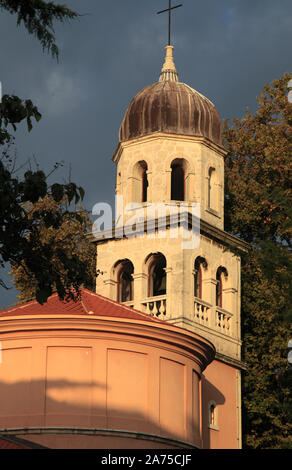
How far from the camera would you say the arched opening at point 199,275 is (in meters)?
36.1

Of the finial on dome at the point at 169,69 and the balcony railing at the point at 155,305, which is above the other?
the finial on dome at the point at 169,69

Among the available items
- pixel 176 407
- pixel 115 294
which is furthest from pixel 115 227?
pixel 176 407

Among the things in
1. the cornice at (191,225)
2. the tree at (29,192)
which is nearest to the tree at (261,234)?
the cornice at (191,225)

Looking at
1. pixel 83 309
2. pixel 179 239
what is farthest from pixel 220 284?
pixel 83 309

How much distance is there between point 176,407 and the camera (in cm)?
2936

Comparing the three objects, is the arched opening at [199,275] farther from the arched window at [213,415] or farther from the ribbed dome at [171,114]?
the ribbed dome at [171,114]

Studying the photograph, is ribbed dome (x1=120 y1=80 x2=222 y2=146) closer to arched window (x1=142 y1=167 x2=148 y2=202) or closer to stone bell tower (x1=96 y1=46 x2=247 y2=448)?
stone bell tower (x1=96 y1=46 x2=247 y2=448)

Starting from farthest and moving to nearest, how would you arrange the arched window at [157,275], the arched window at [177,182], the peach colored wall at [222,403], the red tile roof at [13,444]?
1. the arched window at [177,182]
2. the arched window at [157,275]
3. the peach colored wall at [222,403]
4. the red tile roof at [13,444]

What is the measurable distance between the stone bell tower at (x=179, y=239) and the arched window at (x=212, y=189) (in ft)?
0.12

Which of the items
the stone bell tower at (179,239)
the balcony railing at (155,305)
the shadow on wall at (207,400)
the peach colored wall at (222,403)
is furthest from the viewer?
the stone bell tower at (179,239)

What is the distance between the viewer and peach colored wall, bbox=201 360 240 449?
111ft

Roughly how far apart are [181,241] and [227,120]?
11.6 meters

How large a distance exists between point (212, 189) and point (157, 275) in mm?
3851

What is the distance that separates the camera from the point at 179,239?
35344mm
